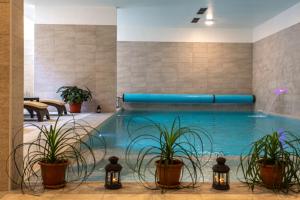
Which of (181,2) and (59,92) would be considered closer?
(181,2)

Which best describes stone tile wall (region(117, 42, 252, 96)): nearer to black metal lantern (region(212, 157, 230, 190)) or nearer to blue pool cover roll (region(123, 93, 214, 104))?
blue pool cover roll (region(123, 93, 214, 104))

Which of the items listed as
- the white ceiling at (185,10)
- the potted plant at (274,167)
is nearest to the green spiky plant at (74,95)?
the white ceiling at (185,10)

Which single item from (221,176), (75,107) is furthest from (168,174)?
(75,107)

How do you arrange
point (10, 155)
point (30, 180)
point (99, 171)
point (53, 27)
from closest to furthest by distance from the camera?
point (10, 155), point (30, 180), point (99, 171), point (53, 27)

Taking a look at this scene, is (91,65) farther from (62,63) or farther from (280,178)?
(280,178)

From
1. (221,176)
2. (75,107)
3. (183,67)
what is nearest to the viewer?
(221,176)

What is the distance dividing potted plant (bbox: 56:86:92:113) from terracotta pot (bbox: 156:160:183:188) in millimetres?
7136

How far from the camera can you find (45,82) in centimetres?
985

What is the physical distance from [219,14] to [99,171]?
8252 mm

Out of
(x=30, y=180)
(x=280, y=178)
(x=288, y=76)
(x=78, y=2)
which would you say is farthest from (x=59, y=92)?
(x=280, y=178)

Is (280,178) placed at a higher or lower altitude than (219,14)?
lower

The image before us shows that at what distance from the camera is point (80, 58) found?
32.2ft

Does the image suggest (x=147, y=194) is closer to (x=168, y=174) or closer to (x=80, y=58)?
(x=168, y=174)

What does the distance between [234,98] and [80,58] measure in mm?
5732
